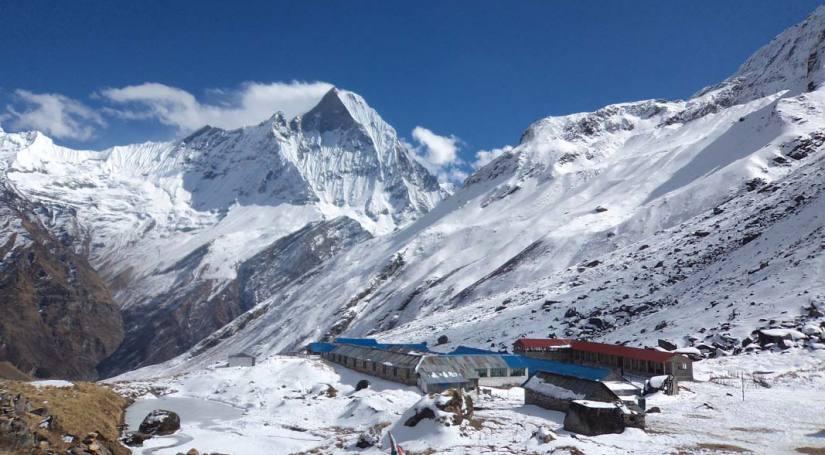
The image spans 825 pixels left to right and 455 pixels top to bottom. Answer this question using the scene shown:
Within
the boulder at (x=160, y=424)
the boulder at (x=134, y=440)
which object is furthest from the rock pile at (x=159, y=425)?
the boulder at (x=134, y=440)

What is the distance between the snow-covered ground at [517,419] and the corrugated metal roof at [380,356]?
7.65 feet

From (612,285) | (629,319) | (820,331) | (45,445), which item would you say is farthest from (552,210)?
(45,445)

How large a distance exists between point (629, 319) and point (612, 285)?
13072 millimetres

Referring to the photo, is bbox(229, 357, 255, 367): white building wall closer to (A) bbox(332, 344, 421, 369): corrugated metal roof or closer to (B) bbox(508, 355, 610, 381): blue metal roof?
(A) bbox(332, 344, 421, 369): corrugated metal roof

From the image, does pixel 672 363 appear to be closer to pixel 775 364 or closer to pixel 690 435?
pixel 775 364

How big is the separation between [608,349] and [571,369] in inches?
374

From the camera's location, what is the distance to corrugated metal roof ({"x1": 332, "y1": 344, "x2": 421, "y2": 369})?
173ft

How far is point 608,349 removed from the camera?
5559 cm

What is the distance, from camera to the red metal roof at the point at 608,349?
157 ft

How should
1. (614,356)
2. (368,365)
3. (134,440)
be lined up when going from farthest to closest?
(368,365)
(614,356)
(134,440)

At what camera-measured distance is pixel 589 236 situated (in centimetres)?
12606

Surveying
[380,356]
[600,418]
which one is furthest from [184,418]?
[600,418]

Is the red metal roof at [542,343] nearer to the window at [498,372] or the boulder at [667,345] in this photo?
the boulder at [667,345]

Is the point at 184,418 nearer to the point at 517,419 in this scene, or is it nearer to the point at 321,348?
the point at 517,419
